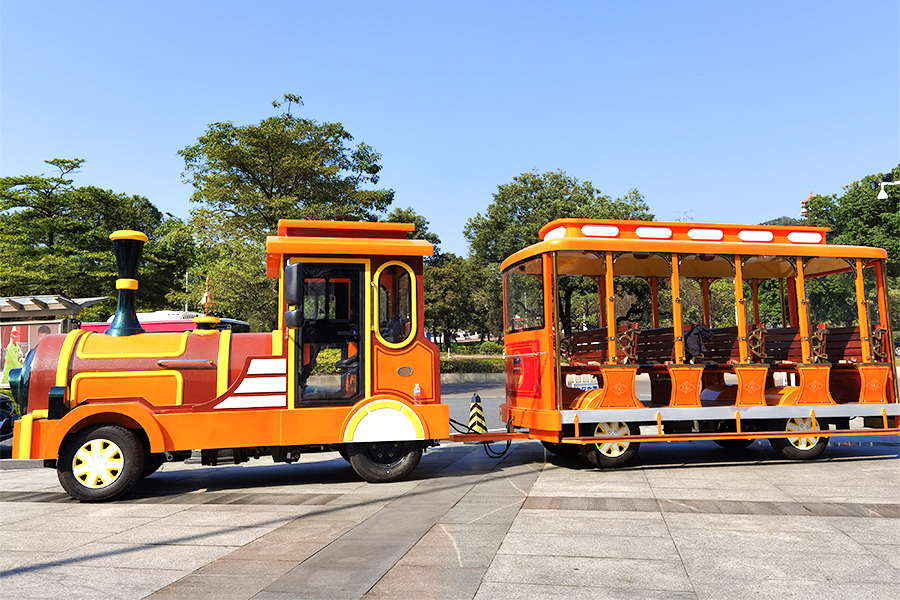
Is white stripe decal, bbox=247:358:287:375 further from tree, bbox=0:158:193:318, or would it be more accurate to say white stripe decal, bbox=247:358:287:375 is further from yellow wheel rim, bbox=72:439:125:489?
tree, bbox=0:158:193:318

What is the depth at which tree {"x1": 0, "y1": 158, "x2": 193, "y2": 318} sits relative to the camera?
1257 inches

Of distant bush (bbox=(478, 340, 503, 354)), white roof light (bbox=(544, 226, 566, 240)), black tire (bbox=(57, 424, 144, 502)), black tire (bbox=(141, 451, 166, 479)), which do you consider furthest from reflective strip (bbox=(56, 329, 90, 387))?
distant bush (bbox=(478, 340, 503, 354))

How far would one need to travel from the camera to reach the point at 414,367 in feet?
26.5

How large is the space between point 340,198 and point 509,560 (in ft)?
73.4

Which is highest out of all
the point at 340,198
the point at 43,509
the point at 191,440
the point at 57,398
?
the point at 340,198

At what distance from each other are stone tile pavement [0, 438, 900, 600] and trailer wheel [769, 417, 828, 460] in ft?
0.99

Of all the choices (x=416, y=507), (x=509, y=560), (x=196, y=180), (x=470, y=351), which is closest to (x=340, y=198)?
(x=196, y=180)

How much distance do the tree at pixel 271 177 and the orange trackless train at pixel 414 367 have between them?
51.2 ft

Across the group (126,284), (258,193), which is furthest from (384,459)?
(258,193)

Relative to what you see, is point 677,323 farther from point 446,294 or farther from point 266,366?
point 446,294

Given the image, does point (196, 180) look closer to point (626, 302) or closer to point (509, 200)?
point (626, 302)

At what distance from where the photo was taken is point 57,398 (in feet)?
23.9

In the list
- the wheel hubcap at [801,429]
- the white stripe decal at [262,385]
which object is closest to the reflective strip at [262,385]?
the white stripe decal at [262,385]

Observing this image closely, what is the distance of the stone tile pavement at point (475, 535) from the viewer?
14.3ft
